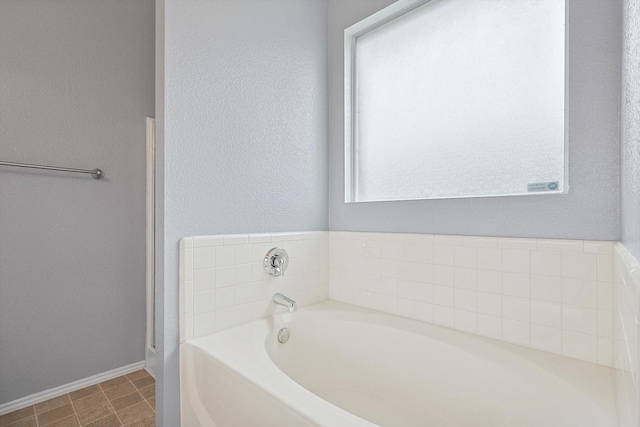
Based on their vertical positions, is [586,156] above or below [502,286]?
above

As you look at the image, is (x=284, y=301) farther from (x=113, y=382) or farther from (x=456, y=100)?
(x=113, y=382)

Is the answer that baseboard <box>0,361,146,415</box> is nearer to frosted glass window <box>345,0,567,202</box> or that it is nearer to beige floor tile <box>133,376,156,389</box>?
beige floor tile <box>133,376,156,389</box>

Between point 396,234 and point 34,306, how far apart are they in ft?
6.71

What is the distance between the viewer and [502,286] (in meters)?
1.11

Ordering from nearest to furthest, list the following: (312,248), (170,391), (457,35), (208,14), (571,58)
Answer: (571,58)
(170,391)
(208,14)
(457,35)
(312,248)

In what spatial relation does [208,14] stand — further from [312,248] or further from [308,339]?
[308,339]

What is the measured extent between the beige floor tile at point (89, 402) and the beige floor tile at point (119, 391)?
3 cm

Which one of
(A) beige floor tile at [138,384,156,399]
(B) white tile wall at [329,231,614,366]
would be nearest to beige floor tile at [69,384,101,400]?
(A) beige floor tile at [138,384,156,399]

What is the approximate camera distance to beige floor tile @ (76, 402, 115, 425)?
1.55 metres

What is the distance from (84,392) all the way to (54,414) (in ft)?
0.68

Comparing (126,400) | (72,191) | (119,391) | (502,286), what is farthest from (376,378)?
(72,191)

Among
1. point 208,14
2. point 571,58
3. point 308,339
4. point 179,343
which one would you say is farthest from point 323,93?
point 179,343

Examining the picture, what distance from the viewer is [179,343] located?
1.13 meters

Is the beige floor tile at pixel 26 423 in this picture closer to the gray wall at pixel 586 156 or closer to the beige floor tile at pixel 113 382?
the beige floor tile at pixel 113 382
